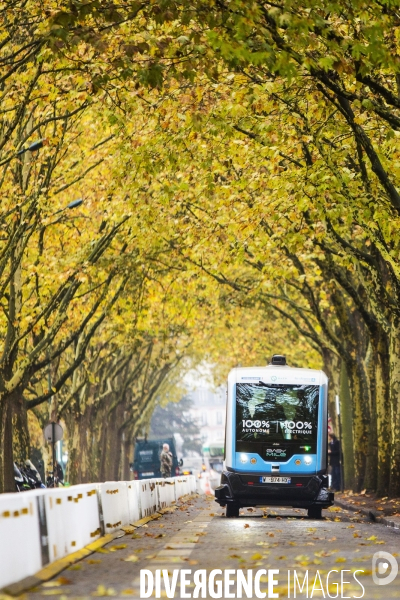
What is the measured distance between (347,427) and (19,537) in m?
25.3

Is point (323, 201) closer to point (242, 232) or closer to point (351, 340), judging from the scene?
point (242, 232)

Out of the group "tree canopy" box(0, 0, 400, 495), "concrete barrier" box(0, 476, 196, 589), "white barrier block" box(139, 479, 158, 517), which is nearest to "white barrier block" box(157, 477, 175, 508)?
"white barrier block" box(139, 479, 158, 517)

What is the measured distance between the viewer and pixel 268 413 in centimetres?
2256

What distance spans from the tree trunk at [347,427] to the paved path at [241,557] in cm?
1546

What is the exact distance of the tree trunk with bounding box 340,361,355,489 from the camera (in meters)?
34.2

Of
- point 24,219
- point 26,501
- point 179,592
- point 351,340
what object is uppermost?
point 24,219

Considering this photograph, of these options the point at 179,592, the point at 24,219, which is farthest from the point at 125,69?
the point at 24,219

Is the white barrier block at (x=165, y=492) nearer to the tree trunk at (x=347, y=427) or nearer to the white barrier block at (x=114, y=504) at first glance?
the tree trunk at (x=347, y=427)

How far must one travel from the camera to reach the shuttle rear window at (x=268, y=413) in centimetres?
2255

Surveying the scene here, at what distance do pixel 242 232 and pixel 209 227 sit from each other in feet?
6.82

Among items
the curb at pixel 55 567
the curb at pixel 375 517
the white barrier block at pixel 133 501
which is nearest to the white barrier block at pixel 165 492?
the curb at pixel 375 517

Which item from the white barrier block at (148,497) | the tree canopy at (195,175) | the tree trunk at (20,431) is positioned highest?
the tree canopy at (195,175)

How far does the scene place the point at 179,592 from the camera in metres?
9.18

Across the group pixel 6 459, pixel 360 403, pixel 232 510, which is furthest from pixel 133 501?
pixel 360 403
